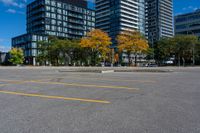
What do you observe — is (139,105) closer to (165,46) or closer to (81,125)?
(81,125)

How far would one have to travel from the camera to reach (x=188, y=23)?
106438 millimetres

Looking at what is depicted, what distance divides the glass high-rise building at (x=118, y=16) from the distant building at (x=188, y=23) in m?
41.4

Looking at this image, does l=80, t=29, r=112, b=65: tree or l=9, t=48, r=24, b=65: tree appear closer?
l=80, t=29, r=112, b=65: tree

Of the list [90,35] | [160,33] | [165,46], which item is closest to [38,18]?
[90,35]

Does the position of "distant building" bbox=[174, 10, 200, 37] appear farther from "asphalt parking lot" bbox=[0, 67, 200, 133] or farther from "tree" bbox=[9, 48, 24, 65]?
"asphalt parking lot" bbox=[0, 67, 200, 133]

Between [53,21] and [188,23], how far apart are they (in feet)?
242

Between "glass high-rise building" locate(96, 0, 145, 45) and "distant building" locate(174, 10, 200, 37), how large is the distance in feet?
136

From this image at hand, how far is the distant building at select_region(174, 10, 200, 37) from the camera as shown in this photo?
4104 inches

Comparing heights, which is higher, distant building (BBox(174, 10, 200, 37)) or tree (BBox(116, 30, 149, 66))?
distant building (BBox(174, 10, 200, 37))

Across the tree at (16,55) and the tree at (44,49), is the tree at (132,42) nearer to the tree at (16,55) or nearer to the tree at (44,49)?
the tree at (44,49)

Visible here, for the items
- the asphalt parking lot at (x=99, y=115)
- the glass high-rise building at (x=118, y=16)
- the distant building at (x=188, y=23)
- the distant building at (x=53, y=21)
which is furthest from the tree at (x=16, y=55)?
the asphalt parking lot at (x=99, y=115)

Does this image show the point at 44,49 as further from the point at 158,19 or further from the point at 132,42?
the point at 158,19

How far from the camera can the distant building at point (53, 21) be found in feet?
338

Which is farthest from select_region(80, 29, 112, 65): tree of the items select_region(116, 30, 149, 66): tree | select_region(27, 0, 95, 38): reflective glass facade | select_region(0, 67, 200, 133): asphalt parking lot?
select_region(27, 0, 95, 38): reflective glass facade
